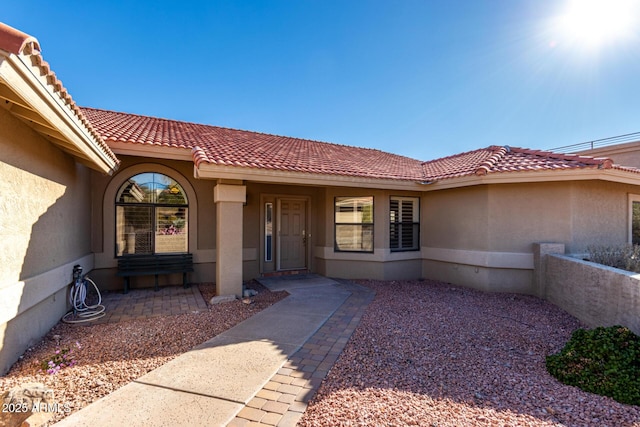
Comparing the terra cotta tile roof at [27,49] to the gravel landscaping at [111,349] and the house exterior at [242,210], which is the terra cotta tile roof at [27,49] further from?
the gravel landscaping at [111,349]

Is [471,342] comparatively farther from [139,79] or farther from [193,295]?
[139,79]

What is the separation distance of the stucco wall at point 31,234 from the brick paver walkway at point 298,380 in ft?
10.3

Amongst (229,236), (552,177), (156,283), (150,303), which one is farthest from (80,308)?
(552,177)

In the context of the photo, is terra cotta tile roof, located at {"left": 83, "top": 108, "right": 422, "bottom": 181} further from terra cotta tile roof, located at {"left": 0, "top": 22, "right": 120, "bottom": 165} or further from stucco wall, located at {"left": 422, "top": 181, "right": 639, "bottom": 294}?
terra cotta tile roof, located at {"left": 0, "top": 22, "right": 120, "bottom": 165}

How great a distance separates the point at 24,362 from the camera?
3.89 meters

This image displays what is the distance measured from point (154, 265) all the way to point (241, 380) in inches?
224

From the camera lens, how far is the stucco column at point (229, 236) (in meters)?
7.03

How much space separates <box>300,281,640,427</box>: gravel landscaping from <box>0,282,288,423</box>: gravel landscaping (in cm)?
226

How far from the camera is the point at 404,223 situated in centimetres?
988

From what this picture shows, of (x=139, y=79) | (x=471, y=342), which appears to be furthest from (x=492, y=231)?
(x=139, y=79)

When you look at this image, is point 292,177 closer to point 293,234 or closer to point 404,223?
point 293,234

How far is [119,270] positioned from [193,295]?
2052 millimetres

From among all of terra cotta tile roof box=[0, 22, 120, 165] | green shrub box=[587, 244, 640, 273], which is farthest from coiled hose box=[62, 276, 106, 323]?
green shrub box=[587, 244, 640, 273]

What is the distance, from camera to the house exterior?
428cm
